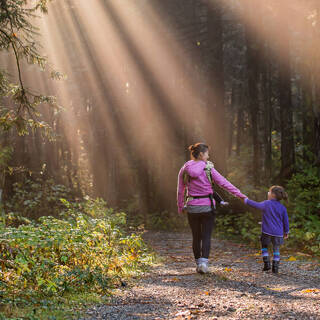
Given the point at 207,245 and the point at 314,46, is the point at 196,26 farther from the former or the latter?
the point at 207,245

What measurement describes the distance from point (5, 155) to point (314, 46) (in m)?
10.5

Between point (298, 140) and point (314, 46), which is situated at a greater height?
point (314, 46)

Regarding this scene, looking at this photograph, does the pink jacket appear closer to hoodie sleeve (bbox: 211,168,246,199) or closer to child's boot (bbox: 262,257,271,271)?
hoodie sleeve (bbox: 211,168,246,199)

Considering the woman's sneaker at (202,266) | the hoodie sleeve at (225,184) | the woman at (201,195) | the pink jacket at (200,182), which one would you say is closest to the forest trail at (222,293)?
the woman's sneaker at (202,266)

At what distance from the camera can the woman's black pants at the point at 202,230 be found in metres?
7.23

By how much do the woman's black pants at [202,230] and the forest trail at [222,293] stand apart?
1.16ft

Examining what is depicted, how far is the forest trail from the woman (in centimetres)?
54

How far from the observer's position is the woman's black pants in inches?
285

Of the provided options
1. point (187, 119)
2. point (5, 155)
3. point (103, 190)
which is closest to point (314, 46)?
point (187, 119)

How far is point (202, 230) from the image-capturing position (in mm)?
7371

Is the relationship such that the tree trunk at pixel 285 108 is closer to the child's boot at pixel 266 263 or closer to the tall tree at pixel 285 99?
the tall tree at pixel 285 99

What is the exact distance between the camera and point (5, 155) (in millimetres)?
15258

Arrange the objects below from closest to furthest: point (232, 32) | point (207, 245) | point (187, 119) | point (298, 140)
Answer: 1. point (207, 245)
2. point (298, 140)
3. point (187, 119)
4. point (232, 32)

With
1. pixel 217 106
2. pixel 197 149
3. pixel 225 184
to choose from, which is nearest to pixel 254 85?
pixel 217 106
